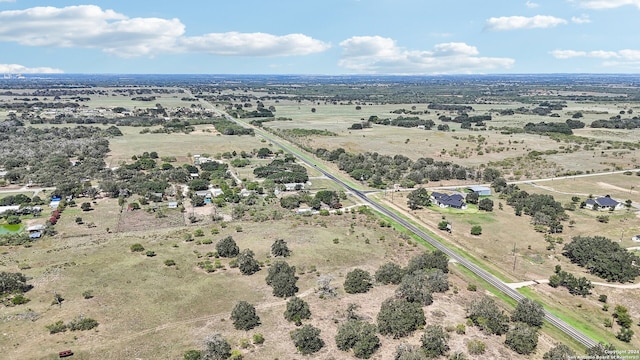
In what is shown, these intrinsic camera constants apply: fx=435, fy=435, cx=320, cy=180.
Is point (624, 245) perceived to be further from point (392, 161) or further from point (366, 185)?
point (392, 161)

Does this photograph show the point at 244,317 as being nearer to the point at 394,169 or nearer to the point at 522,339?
the point at 522,339

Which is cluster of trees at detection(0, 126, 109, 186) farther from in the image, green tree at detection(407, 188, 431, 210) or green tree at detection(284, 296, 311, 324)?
green tree at detection(407, 188, 431, 210)

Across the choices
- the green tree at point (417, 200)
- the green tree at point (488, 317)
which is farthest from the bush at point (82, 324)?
the green tree at point (417, 200)

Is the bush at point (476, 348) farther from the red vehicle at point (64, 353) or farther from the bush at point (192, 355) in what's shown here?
the red vehicle at point (64, 353)

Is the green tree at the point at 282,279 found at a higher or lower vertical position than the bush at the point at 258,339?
higher

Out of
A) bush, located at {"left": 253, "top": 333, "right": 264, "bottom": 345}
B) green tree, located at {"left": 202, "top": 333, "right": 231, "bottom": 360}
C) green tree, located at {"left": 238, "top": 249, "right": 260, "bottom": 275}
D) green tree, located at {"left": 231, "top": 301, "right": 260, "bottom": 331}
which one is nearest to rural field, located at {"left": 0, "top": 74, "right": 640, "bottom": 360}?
bush, located at {"left": 253, "top": 333, "right": 264, "bottom": 345}
